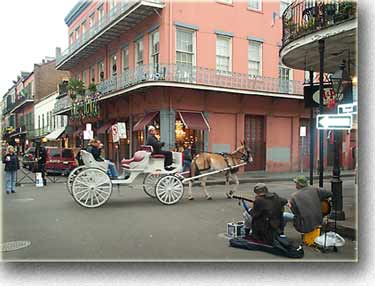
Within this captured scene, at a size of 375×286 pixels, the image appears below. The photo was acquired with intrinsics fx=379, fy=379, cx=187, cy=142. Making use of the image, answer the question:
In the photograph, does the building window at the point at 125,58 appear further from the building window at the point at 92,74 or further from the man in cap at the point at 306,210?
Answer: the man in cap at the point at 306,210

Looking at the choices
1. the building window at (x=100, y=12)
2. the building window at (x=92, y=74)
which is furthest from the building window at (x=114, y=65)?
the building window at (x=92, y=74)

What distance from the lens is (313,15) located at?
884 cm

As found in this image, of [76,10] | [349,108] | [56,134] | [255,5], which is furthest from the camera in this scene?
[56,134]

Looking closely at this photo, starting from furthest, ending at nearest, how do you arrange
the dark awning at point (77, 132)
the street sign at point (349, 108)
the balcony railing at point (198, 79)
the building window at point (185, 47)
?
the dark awning at point (77, 132) → the building window at point (185, 47) → the balcony railing at point (198, 79) → the street sign at point (349, 108)

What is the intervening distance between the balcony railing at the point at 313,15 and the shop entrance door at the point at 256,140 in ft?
33.7

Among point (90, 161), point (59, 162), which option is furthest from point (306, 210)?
point (59, 162)

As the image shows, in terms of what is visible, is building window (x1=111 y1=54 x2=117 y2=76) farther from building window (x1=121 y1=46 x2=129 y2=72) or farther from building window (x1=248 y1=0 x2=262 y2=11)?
building window (x1=248 y1=0 x2=262 y2=11)

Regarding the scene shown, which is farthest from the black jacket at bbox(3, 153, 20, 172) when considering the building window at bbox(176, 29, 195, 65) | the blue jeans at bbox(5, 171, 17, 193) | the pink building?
the building window at bbox(176, 29, 195, 65)

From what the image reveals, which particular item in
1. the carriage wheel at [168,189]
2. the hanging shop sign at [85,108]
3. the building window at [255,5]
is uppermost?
the building window at [255,5]

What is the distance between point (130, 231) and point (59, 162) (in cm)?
1431

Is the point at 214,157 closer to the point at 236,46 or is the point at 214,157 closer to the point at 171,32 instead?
the point at 171,32

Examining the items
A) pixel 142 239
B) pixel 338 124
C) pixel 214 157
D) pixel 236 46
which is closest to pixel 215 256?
pixel 142 239

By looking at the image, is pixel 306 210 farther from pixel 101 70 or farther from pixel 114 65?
pixel 101 70

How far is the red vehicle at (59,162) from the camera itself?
2025 centimetres
